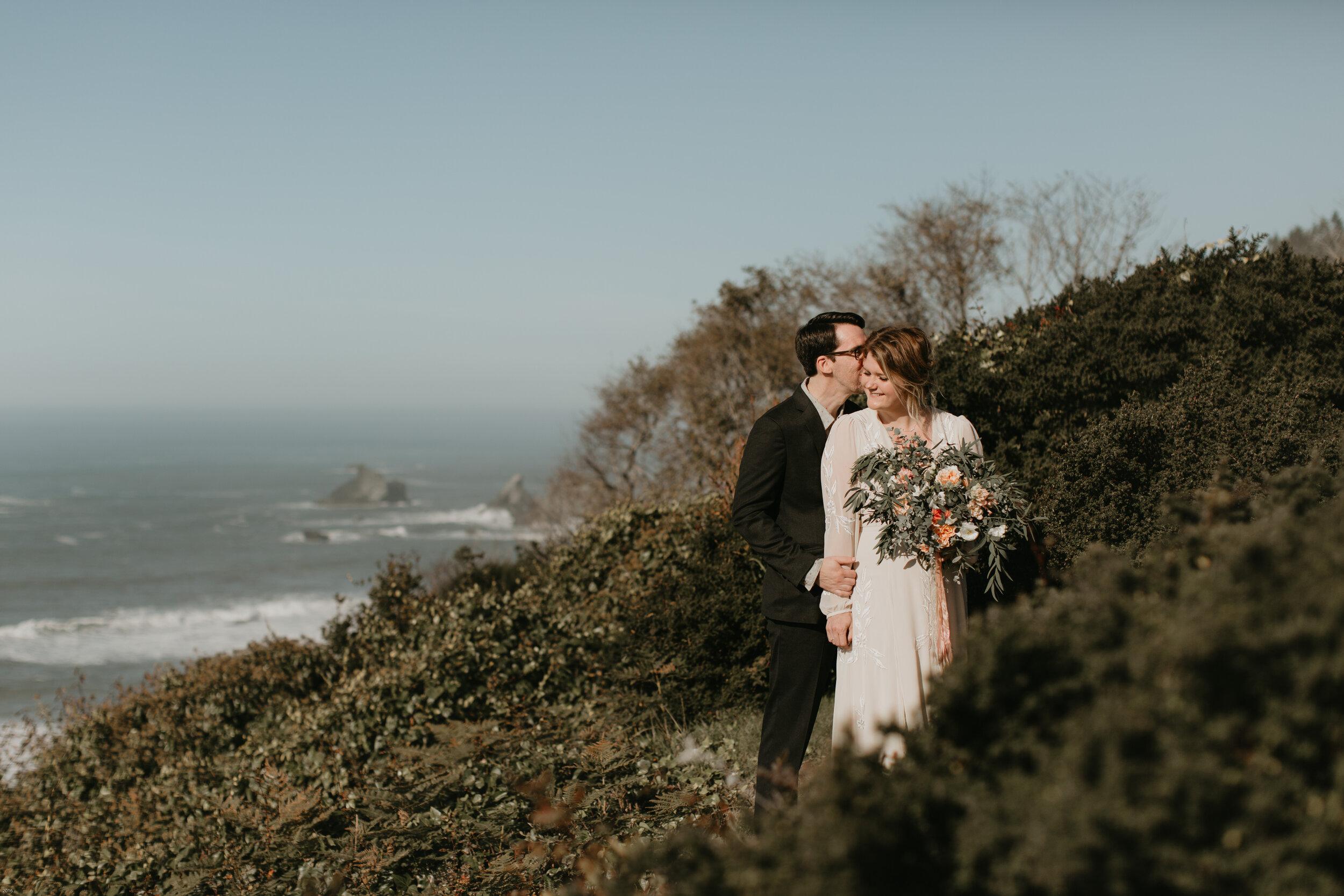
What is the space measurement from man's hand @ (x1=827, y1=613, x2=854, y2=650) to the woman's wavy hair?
90cm

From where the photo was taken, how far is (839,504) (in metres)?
3.48

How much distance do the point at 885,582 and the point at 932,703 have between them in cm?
180

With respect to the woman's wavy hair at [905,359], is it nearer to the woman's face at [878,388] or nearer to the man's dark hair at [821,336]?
the woman's face at [878,388]

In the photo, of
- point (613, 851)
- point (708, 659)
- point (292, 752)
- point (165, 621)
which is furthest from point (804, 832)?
point (165, 621)

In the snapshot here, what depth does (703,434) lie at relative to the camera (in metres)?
25.0

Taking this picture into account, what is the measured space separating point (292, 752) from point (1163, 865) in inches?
277

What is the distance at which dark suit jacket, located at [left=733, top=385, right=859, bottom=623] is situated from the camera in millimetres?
3795

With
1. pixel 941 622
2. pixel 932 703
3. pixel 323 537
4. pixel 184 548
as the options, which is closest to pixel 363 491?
pixel 323 537

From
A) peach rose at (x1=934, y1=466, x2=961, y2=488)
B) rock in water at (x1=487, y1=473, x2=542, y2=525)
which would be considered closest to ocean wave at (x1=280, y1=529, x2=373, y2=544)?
rock in water at (x1=487, y1=473, x2=542, y2=525)

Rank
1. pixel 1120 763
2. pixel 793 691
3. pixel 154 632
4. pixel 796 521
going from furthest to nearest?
pixel 154 632 → pixel 796 521 → pixel 793 691 → pixel 1120 763

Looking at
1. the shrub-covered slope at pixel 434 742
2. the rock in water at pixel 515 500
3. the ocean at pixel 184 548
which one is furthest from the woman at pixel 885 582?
the rock in water at pixel 515 500

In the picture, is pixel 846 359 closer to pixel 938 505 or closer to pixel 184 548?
pixel 938 505

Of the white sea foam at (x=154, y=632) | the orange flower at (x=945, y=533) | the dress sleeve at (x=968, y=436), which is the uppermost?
the dress sleeve at (x=968, y=436)

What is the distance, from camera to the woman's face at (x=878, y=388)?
3385 mm
